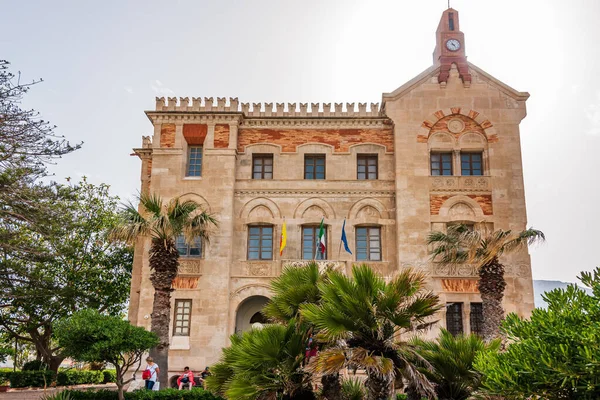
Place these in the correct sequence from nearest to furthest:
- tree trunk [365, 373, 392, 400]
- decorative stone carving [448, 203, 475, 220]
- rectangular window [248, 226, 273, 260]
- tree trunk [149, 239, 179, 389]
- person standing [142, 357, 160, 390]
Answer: tree trunk [365, 373, 392, 400] → person standing [142, 357, 160, 390] → tree trunk [149, 239, 179, 389] → decorative stone carving [448, 203, 475, 220] → rectangular window [248, 226, 273, 260]

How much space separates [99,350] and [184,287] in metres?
8.17

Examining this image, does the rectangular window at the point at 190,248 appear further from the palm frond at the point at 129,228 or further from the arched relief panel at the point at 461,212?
the arched relief panel at the point at 461,212

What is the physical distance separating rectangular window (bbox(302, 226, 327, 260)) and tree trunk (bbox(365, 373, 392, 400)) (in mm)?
12712

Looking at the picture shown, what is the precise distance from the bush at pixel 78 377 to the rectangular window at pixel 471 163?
19.1 metres

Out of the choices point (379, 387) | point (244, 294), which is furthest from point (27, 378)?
point (379, 387)

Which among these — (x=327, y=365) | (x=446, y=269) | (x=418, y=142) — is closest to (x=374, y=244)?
(x=446, y=269)

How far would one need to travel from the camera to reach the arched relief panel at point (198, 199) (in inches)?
920

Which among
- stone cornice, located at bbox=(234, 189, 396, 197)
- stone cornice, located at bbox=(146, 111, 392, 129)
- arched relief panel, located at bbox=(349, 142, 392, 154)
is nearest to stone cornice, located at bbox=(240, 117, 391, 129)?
stone cornice, located at bbox=(146, 111, 392, 129)

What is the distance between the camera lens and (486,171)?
2339cm

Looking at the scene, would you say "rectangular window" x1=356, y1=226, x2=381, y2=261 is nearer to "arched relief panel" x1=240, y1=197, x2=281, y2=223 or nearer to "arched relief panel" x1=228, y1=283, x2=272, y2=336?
"arched relief panel" x1=240, y1=197, x2=281, y2=223

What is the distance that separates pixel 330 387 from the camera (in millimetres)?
11031

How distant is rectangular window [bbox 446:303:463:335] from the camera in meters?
21.9

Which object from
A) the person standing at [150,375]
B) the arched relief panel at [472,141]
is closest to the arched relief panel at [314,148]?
the arched relief panel at [472,141]

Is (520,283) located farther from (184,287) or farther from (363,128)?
(184,287)
